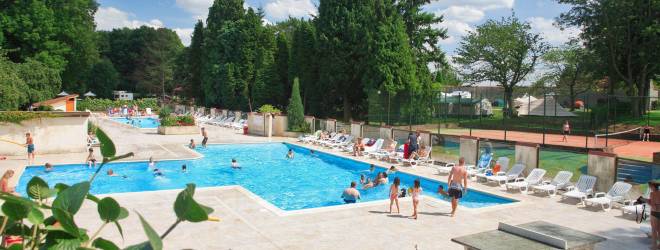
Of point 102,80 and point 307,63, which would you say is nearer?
point 307,63

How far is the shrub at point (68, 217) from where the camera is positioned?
127cm

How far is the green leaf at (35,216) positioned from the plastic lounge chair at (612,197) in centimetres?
1359

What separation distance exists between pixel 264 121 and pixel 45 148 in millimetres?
12753

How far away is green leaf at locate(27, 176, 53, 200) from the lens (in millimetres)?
1620

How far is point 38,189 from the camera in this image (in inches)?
64.1

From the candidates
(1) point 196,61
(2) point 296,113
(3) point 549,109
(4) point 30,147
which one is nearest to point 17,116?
(4) point 30,147

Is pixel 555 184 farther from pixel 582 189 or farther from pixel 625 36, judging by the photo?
pixel 625 36

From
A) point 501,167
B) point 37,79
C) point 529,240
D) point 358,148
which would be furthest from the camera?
point 37,79

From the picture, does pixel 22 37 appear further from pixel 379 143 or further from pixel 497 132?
pixel 497 132

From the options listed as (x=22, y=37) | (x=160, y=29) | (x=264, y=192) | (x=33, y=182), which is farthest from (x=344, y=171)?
(x=160, y=29)

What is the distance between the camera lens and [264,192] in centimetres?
1753

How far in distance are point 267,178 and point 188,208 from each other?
1863 centimetres

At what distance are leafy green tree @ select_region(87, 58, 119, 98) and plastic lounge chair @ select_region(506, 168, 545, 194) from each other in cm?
6327

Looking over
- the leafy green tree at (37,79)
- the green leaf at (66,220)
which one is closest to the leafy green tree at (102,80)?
the leafy green tree at (37,79)
